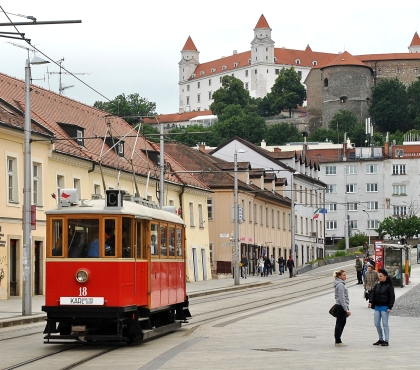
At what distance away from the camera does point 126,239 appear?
64.8ft

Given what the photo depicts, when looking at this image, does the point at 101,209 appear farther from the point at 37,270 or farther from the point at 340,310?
the point at 37,270

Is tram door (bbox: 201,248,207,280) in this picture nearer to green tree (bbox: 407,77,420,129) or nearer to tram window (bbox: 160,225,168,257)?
tram window (bbox: 160,225,168,257)

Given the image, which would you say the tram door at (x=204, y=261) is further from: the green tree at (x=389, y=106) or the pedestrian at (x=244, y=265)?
the green tree at (x=389, y=106)

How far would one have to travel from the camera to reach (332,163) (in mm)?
136500

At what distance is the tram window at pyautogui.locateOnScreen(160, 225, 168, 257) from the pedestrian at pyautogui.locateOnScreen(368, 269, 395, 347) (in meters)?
4.61

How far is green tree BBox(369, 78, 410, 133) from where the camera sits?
614ft

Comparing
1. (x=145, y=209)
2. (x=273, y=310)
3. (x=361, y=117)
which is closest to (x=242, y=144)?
(x=273, y=310)

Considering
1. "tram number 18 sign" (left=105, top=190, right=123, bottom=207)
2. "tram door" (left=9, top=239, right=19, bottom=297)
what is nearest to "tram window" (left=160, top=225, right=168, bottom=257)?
"tram number 18 sign" (left=105, top=190, right=123, bottom=207)

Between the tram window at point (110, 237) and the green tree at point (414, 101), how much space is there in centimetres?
17622

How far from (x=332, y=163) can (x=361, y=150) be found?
5389mm

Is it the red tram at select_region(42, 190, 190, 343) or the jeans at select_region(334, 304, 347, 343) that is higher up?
the red tram at select_region(42, 190, 190, 343)

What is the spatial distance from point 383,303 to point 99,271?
561cm

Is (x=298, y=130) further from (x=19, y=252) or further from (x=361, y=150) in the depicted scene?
(x=19, y=252)

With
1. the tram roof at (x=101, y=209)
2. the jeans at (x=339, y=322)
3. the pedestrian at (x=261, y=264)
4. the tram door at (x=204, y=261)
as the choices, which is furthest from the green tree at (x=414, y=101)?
the tram roof at (x=101, y=209)
